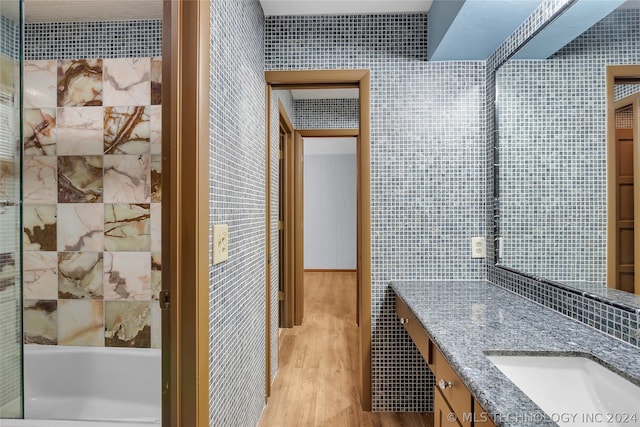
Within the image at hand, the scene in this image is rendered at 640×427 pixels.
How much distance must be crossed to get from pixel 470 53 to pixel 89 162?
2334 mm

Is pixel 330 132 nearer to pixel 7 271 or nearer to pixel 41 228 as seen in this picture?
pixel 41 228

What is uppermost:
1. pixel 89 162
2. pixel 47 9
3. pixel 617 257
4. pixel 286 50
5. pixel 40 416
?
pixel 47 9

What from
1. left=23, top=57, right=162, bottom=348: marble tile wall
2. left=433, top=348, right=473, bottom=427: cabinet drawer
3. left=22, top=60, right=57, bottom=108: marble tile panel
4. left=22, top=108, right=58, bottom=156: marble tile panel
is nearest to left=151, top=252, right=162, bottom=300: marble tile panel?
left=23, top=57, right=162, bottom=348: marble tile wall

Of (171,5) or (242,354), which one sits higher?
(171,5)

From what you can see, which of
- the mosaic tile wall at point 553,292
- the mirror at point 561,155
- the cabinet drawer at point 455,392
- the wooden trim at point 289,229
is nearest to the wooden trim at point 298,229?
the wooden trim at point 289,229

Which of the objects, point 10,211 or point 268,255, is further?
point 268,255

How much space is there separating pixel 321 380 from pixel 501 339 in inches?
67.9

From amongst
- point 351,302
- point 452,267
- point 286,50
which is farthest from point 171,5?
point 351,302

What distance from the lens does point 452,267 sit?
2.16 m

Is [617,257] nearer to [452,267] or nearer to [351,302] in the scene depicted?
[452,267]

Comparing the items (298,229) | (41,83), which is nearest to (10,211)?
(41,83)

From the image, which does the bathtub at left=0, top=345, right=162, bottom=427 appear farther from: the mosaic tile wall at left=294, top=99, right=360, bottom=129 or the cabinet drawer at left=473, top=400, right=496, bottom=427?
the mosaic tile wall at left=294, top=99, right=360, bottom=129

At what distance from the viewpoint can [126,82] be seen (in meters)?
2.10

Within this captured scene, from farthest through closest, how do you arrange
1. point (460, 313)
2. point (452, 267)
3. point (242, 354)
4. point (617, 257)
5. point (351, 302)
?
point (351, 302)
point (452, 267)
point (242, 354)
point (460, 313)
point (617, 257)
